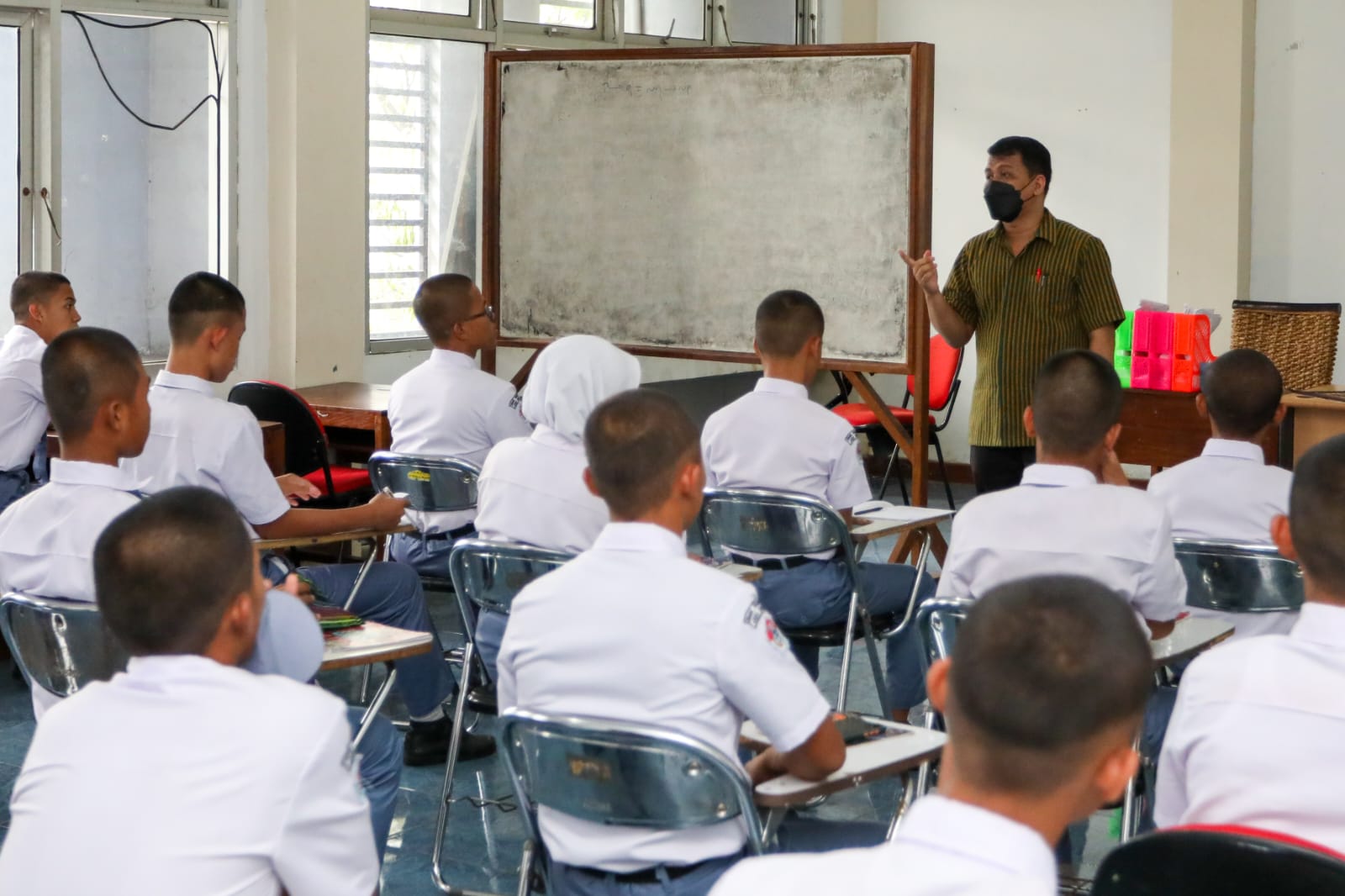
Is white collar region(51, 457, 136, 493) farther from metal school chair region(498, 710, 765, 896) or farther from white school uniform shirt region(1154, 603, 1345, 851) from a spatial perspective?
white school uniform shirt region(1154, 603, 1345, 851)

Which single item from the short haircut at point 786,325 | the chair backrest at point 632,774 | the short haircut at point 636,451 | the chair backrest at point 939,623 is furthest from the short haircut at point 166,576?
the short haircut at point 786,325

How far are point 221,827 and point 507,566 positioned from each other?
5.02 ft

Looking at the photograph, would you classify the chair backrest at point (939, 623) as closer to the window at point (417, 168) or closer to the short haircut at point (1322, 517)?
the short haircut at point (1322, 517)

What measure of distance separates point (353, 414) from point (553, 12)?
9.71 feet

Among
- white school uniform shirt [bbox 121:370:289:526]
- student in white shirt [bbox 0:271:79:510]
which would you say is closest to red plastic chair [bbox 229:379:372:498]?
student in white shirt [bbox 0:271:79:510]

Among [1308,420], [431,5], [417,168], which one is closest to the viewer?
[1308,420]

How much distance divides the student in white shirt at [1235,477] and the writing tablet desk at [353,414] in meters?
2.83

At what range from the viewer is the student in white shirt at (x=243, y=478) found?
328 cm

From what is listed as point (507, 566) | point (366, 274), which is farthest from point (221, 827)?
point (366, 274)

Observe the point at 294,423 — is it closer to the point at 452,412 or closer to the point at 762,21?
the point at 452,412

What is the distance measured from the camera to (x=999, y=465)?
4297mm

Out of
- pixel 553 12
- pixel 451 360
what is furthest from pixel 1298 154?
pixel 451 360

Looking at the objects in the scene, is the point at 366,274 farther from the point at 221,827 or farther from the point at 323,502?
the point at 221,827

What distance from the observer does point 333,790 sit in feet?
4.96
